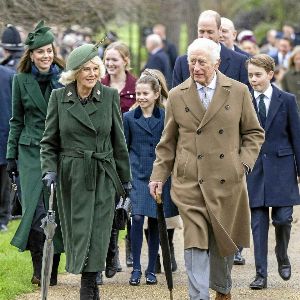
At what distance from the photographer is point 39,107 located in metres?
10.5

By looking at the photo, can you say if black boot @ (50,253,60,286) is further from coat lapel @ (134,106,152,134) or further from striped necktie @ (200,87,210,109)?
striped necktie @ (200,87,210,109)

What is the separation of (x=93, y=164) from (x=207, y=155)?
2.87 feet

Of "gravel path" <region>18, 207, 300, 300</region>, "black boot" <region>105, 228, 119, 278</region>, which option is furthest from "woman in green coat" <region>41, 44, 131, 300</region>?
"black boot" <region>105, 228, 119, 278</region>

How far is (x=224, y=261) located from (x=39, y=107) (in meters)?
2.29

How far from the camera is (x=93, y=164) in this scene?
9.23 m

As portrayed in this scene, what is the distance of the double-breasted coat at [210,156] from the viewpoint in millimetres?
8938

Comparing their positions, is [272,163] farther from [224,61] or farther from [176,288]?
[176,288]

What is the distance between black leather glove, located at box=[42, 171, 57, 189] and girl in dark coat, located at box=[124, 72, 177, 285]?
5.96ft

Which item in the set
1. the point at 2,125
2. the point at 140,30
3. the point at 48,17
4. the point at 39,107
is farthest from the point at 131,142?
the point at 140,30

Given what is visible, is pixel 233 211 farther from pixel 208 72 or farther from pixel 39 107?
pixel 39 107

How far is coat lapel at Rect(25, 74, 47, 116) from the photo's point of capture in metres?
10.5

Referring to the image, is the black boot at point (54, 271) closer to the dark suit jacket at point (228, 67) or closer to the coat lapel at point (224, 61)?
the dark suit jacket at point (228, 67)

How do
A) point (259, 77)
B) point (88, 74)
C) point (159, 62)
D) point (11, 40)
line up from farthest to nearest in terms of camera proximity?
point (159, 62), point (11, 40), point (259, 77), point (88, 74)

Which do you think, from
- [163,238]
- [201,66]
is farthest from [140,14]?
[201,66]
